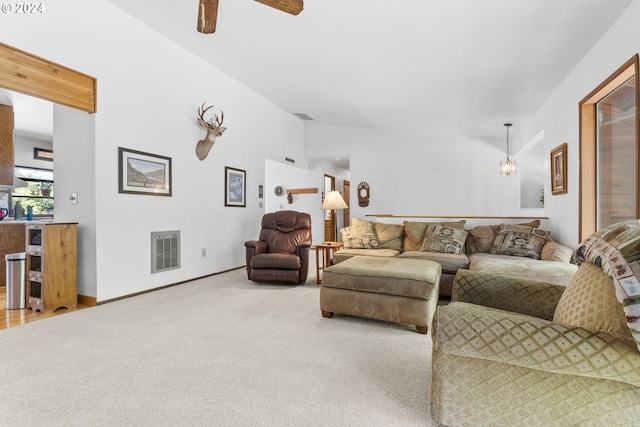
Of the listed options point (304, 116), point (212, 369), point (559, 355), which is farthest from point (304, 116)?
point (559, 355)

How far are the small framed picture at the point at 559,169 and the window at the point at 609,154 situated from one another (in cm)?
48

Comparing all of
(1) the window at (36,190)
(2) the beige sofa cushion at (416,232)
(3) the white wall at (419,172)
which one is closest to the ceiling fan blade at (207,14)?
(2) the beige sofa cushion at (416,232)

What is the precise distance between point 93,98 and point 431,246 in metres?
4.11

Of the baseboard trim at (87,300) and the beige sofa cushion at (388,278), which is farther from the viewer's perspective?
the baseboard trim at (87,300)

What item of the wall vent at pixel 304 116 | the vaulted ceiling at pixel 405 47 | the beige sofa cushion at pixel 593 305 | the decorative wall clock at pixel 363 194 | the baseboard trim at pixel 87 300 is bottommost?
the baseboard trim at pixel 87 300

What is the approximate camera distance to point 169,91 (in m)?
4.16

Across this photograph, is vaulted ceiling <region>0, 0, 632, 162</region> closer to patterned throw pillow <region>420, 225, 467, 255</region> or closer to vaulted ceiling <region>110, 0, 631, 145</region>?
vaulted ceiling <region>110, 0, 631, 145</region>

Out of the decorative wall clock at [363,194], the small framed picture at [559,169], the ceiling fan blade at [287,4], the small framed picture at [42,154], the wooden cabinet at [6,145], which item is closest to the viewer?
the ceiling fan blade at [287,4]

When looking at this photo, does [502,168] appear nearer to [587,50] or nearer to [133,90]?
[587,50]

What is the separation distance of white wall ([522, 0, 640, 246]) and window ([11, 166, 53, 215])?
30.3ft

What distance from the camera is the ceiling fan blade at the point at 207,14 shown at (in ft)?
7.35

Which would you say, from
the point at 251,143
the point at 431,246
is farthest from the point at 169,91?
the point at 431,246

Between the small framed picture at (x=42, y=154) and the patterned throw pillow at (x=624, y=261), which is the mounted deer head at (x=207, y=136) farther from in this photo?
the small framed picture at (x=42, y=154)

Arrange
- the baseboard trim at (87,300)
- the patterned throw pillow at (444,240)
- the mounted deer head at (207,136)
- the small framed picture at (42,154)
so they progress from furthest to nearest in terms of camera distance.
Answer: the small framed picture at (42,154) → the mounted deer head at (207,136) → the patterned throw pillow at (444,240) → the baseboard trim at (87,300)
